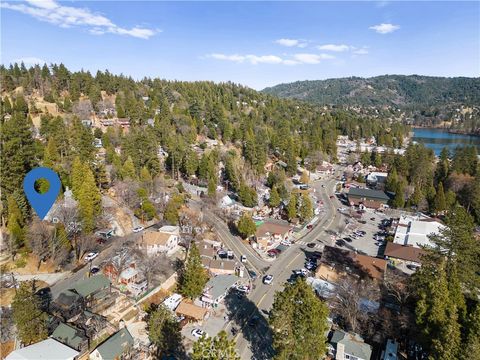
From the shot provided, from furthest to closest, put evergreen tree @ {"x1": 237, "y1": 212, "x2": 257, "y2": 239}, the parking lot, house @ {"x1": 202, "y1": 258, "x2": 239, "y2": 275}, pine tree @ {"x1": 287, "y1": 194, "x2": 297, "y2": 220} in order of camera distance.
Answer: pine tree @ {"x1": 287, "y1": 194, "x2": 297, "y2": 220} < the parking lot < evergreen tree @ {"x1": 237, "y1": 212, "x2": 257, "y2": 239} < house @ {"x1": 202, "y1": 258, "x2": 239, "y2": 275}

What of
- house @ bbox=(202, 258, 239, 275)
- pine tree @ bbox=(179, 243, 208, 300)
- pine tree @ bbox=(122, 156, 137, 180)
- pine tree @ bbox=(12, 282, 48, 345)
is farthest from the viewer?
pine tree @ bbox=(122, 156, 137, 180)

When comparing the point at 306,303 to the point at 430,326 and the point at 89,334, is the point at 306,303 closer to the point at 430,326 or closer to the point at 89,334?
the point at 430,326

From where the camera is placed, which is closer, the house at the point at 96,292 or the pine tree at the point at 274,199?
the house at the point at 96,292

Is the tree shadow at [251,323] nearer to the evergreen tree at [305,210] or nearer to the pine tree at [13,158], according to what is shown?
the evergreen tree at [305,210]

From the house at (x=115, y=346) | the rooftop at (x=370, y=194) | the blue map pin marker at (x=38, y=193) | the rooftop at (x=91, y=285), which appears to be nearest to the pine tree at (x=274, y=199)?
the rooftop at (x=370, y=194)

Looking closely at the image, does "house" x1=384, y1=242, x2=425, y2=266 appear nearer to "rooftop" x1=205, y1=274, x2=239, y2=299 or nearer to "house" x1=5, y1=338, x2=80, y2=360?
"rooftop" x1=205, y1=274, x2=239, y2=299

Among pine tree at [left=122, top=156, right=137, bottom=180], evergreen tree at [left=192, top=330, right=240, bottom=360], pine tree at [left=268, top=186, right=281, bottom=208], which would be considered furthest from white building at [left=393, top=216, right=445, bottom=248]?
pine tree at [left=122, top=156, right=137, bottom=180]
